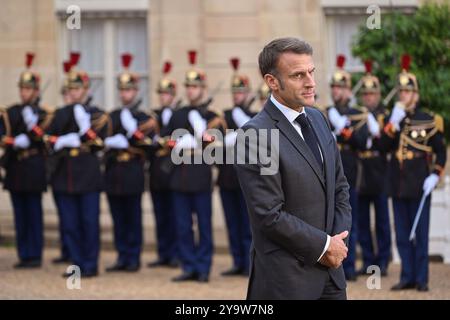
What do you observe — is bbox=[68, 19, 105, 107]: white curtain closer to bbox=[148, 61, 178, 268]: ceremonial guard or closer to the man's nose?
bbox=[148, 61, 178, 268]: ceremonial guard

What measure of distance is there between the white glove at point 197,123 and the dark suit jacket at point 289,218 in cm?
636

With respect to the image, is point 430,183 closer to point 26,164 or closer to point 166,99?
point 166,99

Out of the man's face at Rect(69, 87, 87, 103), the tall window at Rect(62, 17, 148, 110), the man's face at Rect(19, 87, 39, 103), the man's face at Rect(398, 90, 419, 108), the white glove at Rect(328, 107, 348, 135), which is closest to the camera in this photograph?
the man's face at Rect(398, 90, 419, 108)

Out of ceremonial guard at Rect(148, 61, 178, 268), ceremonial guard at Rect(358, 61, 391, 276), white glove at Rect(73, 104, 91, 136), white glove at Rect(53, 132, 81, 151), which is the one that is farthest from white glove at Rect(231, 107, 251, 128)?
white glove at Rect(53, 132, 81, 151)

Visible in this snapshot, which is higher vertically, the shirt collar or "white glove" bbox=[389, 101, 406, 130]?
the shirt collar

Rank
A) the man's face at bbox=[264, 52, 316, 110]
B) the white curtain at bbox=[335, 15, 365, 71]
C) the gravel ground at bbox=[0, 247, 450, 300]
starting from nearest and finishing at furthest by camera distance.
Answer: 1. the man's face at bbox=[264, 52, 316, 110]
2. the gravel ground at bbox=[0, 247, 450, 300]
3. the white curtain at bbox=[335, 15, 365, 71]

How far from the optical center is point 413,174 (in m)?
10.6

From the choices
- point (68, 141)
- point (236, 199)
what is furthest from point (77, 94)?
point (236, 199)

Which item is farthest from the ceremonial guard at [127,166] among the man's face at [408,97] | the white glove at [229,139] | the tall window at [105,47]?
the tall window at [105,47]

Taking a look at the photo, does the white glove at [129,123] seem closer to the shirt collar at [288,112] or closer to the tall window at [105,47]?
the tall window at [105,47]

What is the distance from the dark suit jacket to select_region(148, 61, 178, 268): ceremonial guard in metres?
7.28

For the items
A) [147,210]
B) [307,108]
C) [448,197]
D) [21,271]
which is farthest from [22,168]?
[307,108]

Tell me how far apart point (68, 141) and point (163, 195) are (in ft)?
6.02

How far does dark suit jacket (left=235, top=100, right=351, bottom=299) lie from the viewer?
506 centimetres
